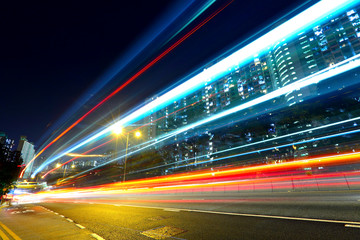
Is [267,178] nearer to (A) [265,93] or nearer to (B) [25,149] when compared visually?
(A) [265,93]

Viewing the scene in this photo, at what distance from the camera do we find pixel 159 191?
70.8 feet

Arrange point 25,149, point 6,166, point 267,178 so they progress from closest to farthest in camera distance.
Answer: point 267,178 < point 6,166 < point 25,149

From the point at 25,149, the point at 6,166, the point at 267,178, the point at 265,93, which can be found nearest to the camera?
the point at 267,178

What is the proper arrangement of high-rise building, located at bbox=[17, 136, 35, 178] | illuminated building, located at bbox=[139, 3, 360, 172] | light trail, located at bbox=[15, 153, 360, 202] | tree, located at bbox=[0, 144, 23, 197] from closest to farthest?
light trail, located at bbox=[15, 153, 360, 202] → tree, located at bbox=[0, 144, 23, 197] → illuminated building, located at bbox=[139, 3, 360, 172] → high-rise building, located at bbox=[17, 136, 35, 178]

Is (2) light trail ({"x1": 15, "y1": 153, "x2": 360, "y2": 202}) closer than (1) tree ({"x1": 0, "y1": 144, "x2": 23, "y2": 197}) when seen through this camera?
Yes

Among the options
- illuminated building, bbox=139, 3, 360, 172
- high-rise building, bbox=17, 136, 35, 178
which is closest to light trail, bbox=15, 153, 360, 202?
illuminated building, bbox=139, 3, 360, 172

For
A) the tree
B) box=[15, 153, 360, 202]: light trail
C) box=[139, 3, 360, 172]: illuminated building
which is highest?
box=[139, 3, 360, 172]: illuminated building

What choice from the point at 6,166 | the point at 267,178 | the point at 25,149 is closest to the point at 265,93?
the point at 267,178

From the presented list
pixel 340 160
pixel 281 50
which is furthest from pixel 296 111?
pixel 281 50

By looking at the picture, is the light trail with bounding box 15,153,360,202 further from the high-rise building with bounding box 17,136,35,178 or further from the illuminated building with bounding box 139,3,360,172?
the high-rise building with bounding box 17,136,35,178

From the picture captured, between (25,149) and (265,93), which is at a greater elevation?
(25,149)

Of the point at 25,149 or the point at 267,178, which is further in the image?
the point at 25,149

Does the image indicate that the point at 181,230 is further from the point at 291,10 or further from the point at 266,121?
the point at 266,121

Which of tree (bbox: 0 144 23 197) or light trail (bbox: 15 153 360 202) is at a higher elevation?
tree (bbox: 0 144 23 197)
